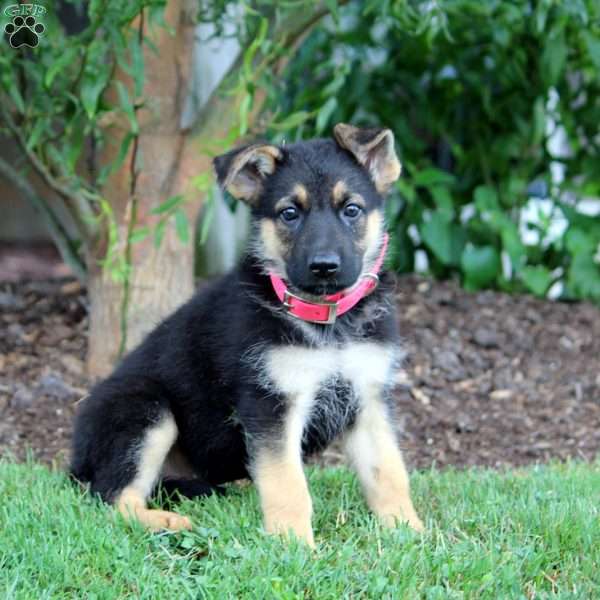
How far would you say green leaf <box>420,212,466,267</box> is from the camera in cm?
830

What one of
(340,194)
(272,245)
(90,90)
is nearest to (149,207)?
(90,90)

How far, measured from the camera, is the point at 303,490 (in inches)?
164

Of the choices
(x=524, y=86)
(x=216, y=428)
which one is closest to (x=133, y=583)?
(x=216, y=428)

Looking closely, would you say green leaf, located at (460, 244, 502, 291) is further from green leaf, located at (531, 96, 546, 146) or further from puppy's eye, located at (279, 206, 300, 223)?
puppy's eye, located at (279, 206, 300, 223)

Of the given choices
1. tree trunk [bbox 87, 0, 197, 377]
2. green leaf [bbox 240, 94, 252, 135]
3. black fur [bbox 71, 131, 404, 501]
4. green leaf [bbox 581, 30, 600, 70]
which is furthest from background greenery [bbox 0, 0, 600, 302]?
black fur [bbox 71, 131, 404, 501]

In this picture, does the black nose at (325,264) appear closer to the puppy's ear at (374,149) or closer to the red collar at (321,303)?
the red collar at (321,303)

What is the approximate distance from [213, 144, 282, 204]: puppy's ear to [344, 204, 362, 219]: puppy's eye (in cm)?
36

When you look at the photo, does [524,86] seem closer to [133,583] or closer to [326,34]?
[326,34]

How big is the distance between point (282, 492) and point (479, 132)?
521 cm

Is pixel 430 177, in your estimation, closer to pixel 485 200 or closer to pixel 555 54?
pixel 485 200

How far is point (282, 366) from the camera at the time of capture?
4266 mm

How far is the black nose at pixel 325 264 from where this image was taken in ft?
13.5

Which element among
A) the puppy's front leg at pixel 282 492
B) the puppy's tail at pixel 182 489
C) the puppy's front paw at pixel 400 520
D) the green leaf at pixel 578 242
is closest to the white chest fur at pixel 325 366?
the puppy's front leg at pixel 282 492

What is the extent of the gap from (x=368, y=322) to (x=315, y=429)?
0.55 meters
